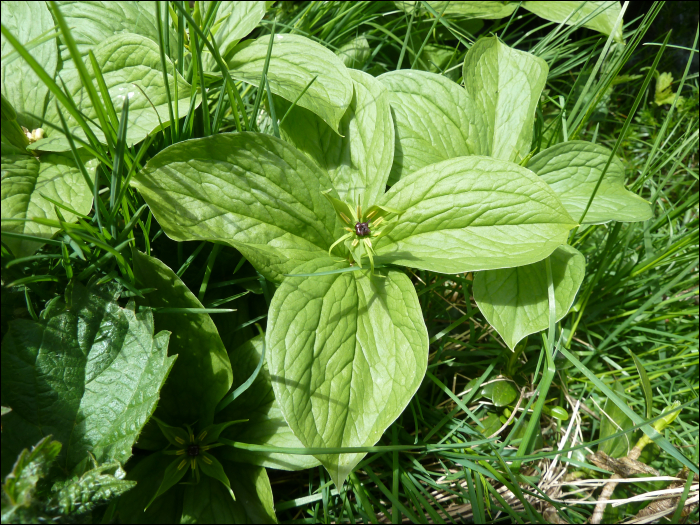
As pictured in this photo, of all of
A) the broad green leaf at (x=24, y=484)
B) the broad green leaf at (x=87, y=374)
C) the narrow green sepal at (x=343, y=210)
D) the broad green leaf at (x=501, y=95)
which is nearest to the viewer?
the broad green leaf at (x=24, y=484)

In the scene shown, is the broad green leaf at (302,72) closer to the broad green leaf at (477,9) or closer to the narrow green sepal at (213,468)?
the broad green leaf at (477,9)

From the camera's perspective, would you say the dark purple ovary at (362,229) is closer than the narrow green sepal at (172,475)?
No

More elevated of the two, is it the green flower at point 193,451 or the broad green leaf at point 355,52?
the broad green leaf at point 355,52

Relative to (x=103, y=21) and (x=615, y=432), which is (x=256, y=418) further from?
(x=103, y=21)

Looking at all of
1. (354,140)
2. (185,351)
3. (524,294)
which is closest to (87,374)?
(185,351)

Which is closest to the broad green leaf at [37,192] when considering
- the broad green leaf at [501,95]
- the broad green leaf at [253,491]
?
the broad green leaf at [253,491]

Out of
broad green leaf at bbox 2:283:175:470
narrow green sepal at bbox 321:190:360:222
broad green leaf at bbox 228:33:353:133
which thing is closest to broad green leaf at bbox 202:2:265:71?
broad green leaf at bbox 228:33:353:133
